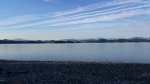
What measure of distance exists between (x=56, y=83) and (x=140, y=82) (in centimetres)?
661

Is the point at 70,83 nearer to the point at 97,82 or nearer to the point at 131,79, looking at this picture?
the point at 97,82

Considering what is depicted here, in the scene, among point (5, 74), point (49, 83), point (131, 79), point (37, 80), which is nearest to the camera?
point (49, 83)

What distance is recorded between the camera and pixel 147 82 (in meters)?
22.9

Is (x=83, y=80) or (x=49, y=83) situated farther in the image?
(x=83, y=80)

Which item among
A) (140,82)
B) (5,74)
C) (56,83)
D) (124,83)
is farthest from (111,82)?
(5,74)

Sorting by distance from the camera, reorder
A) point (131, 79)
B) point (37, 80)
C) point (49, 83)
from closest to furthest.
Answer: point (49, 83)
point (37, 80)
point (131, 79)

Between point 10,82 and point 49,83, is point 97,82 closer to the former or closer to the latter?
point 49,83

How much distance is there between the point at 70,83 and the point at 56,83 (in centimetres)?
104

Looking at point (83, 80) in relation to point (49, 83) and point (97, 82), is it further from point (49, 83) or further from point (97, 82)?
point (49, 83)

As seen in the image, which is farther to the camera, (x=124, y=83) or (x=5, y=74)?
(x=5, y=74)

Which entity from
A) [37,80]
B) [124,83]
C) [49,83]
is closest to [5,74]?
[37,80]

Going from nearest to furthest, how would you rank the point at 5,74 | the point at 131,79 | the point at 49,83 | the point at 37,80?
the point at 49,83 < the point at 37,80 < the point at 131,79 < the point at 5,74

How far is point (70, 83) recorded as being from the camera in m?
21.6

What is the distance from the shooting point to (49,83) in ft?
70.8
